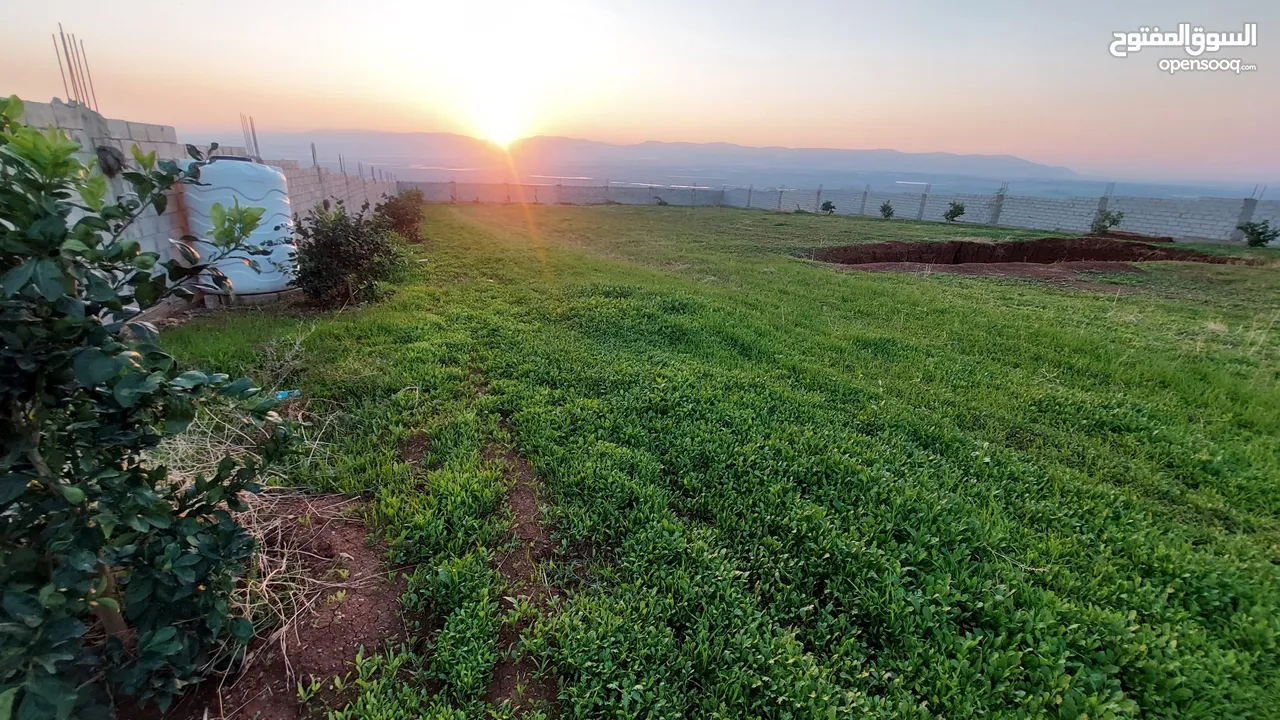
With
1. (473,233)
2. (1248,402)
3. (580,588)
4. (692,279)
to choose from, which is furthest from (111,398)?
(473,233)

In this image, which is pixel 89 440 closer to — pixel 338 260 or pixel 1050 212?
pixel 338 260

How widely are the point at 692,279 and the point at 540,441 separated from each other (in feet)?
16.7

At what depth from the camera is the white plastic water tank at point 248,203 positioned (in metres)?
4.54

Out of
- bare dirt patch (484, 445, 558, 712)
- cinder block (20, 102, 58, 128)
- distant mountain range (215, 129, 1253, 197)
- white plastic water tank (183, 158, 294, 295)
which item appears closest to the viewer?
bare dirt patch (484, 445, 558, 712)

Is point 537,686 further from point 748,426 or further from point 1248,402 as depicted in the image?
point 1248,402

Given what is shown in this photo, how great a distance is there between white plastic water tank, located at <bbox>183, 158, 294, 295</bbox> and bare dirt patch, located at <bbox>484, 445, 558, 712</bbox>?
3.43m

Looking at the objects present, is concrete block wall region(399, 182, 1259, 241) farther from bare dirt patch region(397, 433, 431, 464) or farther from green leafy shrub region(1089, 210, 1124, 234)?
bare dirt patch region(397, 433, 431, 464)

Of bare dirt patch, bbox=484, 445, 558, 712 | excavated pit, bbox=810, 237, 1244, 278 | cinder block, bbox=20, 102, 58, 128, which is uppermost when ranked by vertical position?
cinder block, bbox=20, 102, 58, 128

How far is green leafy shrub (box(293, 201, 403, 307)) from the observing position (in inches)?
187

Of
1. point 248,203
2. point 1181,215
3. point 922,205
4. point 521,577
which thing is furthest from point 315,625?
point 922,205

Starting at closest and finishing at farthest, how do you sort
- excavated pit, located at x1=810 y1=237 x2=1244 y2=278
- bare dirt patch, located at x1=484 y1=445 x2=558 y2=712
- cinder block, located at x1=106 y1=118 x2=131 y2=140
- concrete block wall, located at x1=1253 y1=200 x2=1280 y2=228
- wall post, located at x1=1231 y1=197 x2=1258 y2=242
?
bare dirt patch, located at x1=484 y1=445 x2=558 y2=712 → cinder block, located at x1=106 y1=118 x2=131 y2=140 → excavated pit, located at x1=810 y1=237 x2=1244 y2=278 → concrete block wall, located at x1=1253 y1=200 x2=1280 y2=228 → wall post, located at x1=1231 y1=197 x2=1258 y2=242

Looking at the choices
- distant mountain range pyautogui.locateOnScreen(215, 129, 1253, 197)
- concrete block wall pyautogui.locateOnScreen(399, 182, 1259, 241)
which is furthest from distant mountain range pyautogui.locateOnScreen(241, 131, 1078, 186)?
concrete block wall pyautogui.locateOnScreen(399, 182, 1259, 241)

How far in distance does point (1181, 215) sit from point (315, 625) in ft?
77.6

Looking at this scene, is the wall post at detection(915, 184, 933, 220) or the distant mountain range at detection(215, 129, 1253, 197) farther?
the distant mountain range at detection(215, 129, 1253, 197)
